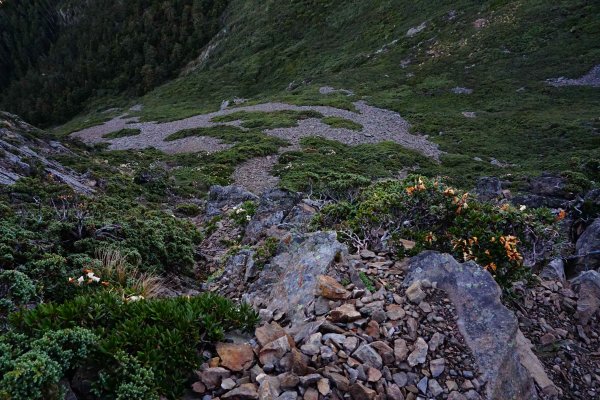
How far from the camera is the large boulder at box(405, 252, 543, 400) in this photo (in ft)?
15.1

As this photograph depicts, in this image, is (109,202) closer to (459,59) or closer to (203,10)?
(459,59)

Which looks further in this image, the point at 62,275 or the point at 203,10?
the point at 203,10

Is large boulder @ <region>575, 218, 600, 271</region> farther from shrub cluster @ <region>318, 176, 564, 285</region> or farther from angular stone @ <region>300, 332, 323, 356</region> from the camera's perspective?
angular stone @ <region>300, 332, 323, 356</region>

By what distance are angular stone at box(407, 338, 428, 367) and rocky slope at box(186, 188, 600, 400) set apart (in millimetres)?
11

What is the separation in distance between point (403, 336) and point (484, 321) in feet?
3.49

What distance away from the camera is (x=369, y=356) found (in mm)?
4477

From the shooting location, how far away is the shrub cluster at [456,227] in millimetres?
6223

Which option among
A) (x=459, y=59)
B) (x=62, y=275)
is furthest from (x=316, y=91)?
(x=62, y=275)

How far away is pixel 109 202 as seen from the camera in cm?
1512

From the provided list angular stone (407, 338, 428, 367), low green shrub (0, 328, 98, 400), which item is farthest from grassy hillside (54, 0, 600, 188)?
low green shrub (0, 328, 98, 400)

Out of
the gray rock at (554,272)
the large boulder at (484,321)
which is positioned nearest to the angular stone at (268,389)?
the large boulder at (484,321)

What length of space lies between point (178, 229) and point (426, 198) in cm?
790

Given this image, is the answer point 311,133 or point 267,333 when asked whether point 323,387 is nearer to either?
point 267,333

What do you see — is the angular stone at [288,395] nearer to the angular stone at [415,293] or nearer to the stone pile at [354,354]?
the stone pile at [354,354]
